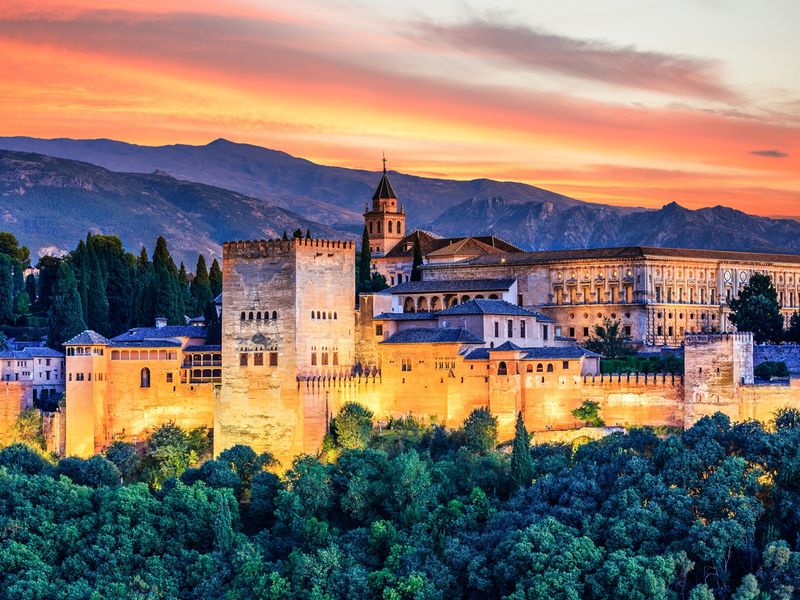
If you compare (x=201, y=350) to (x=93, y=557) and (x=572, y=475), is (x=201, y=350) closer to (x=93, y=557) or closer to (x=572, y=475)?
(x=93, y=557)

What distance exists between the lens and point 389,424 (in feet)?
164

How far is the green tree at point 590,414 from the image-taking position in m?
48.3

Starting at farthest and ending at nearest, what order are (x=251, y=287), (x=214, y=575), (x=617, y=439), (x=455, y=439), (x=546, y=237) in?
1. (x=546, y=237)
2. (x=251, y=287)
3. (x=455, y=439)
4. (x=617, y=439)
5. (x=214, y=575)

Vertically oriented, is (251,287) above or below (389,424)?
above

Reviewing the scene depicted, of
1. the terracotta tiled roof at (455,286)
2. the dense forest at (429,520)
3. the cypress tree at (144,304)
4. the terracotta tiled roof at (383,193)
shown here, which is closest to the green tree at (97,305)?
the cypress tree at (144,304)

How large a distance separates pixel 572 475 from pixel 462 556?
439 cm

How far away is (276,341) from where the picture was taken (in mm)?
50000

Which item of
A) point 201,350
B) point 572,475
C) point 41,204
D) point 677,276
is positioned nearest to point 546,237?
point 41,204

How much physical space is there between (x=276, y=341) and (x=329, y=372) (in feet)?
6.95

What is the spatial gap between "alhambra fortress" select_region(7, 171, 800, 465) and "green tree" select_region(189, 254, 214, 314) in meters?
10.6

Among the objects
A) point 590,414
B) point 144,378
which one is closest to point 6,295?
point 144,378

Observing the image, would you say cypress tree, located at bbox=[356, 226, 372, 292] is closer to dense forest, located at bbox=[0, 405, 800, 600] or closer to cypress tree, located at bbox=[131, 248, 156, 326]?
cypress tree, located at bbox=[131, 248, 156, 326]

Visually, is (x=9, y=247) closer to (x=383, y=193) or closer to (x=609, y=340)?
(x=383, y=193)

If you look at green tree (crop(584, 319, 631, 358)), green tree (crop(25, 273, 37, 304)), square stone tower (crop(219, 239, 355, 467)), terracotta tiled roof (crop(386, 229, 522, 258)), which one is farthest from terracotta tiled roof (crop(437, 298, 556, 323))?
green tree (crop(25, 273, 37, 304))
